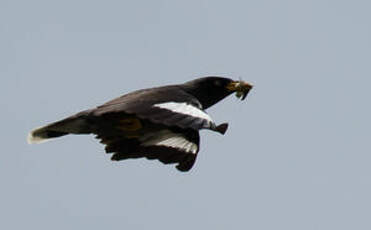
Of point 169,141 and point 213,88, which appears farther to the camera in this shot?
point 213,88

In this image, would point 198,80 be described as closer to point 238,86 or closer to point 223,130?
point 238,86

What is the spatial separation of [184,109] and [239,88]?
111 inches

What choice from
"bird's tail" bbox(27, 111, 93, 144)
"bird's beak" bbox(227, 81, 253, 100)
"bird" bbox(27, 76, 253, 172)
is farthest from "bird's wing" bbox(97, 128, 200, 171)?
"bird's beak" bbox(227, 81, 253, 100)

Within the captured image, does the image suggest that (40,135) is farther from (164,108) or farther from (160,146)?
(164,108)

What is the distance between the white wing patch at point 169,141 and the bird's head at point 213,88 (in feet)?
4.42

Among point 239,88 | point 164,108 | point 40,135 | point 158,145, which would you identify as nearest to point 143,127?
point 158,145

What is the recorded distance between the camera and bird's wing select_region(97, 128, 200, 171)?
12461mm

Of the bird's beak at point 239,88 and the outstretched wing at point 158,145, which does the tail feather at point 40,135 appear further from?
the bird's beak at point 239,88

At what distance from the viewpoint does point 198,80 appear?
1444 cm

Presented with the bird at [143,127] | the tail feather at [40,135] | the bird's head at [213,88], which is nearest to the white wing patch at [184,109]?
the bird at [143,127]

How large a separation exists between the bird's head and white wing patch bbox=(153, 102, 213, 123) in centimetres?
206

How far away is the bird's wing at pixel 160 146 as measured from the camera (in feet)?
40.9

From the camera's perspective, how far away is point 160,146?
12.7 m

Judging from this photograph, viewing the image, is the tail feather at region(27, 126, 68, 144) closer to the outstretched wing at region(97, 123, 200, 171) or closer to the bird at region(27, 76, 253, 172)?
the bird at region(27, 76, 253, 172)
